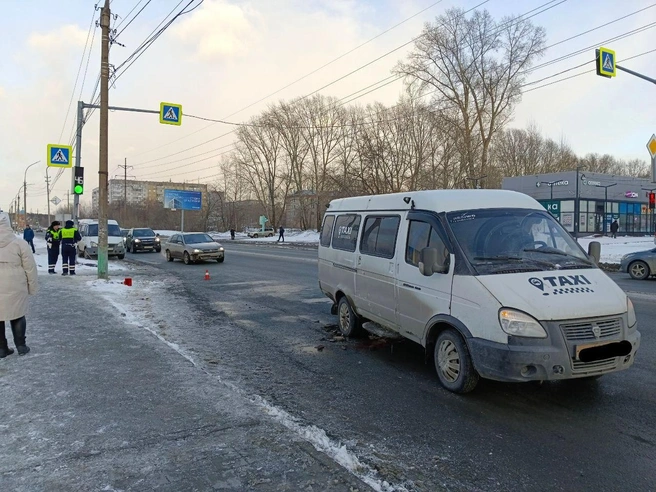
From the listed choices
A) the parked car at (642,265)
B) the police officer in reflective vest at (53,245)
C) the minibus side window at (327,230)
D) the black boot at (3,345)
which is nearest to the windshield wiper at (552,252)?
the minibus side window at (327,230)

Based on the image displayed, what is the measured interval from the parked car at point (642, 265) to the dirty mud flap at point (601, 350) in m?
13.2

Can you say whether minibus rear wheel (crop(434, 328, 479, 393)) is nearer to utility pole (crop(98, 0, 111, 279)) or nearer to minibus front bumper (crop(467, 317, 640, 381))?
minibus front bumper (crop(467, 317, 640, 381))

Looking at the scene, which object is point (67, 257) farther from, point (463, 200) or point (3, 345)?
point (463, 200)

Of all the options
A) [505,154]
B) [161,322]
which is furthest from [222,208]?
[161,322]

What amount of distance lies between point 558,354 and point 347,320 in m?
3.68

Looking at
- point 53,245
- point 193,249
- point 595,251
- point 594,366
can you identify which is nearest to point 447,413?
point 594,366

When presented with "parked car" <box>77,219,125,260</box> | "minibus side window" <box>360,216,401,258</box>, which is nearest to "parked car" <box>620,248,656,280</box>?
"minibus side window" <box>360,216,401,258</box>

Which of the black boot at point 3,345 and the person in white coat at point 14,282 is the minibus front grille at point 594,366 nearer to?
the person in white coat at point 14,282

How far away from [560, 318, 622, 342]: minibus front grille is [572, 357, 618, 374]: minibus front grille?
21 centimetres

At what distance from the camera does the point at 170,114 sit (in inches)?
703

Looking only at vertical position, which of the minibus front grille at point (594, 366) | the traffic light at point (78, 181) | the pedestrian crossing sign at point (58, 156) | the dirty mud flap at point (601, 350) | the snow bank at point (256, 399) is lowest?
the snow bank at point (256, 399)

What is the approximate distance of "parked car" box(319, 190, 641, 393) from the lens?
4.25 m

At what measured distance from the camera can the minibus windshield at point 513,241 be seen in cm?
483

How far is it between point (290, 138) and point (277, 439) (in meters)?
72.4
